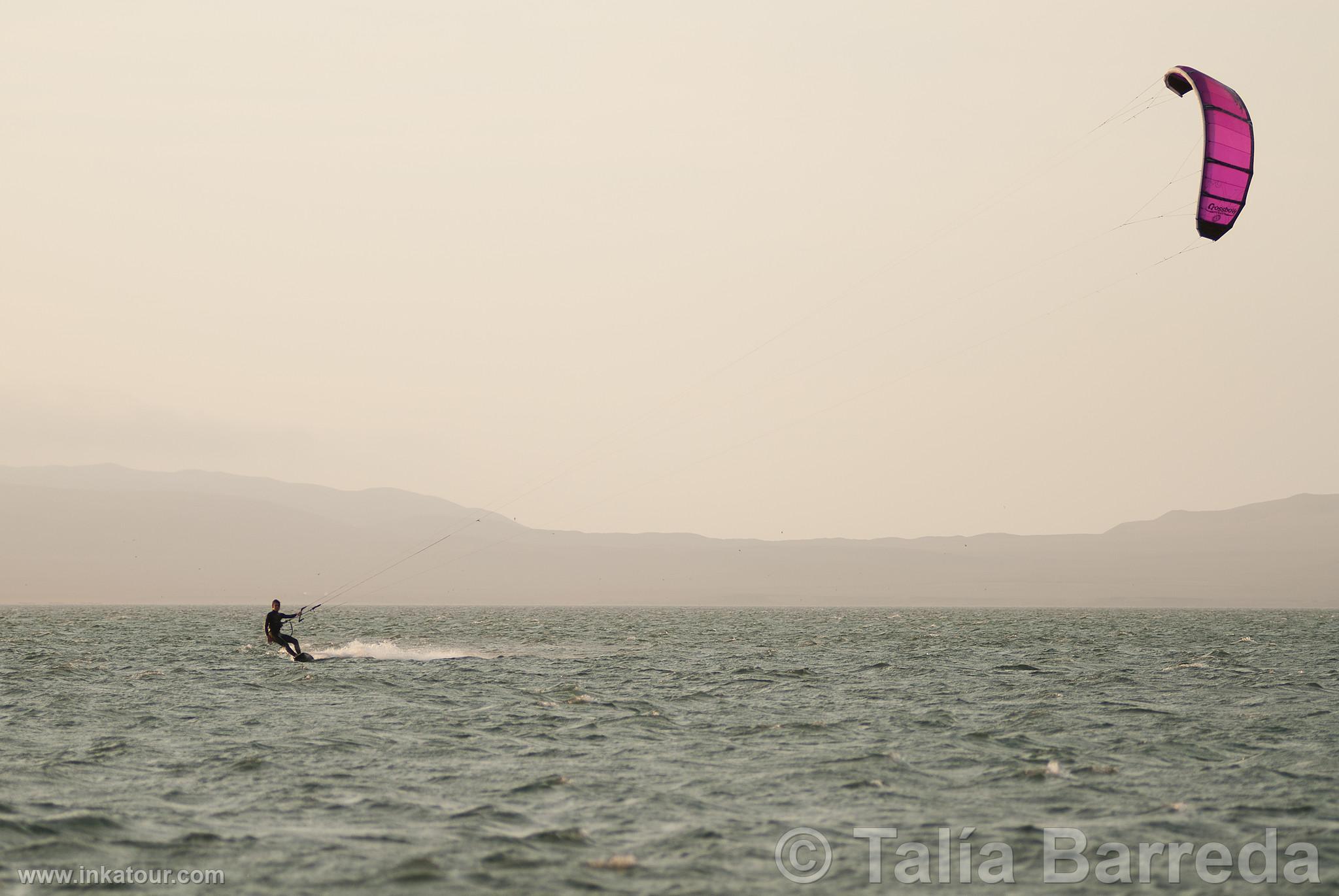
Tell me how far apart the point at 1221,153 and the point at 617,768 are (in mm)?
23665

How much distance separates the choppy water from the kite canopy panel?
13.1m

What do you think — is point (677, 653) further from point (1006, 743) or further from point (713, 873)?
point (713, 873)

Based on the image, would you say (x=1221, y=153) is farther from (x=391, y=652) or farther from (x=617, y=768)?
(x=391, y=652)

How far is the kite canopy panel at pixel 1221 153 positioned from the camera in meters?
31.7

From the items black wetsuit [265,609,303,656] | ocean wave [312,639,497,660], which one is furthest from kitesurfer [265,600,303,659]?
ocean wave [312,639,497,660]

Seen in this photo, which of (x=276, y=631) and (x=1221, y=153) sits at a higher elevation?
(x=1221, y=153)

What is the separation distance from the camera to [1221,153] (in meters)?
32.0

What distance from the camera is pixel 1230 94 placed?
33.1 m

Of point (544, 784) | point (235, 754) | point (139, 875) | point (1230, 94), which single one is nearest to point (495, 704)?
point (235, 754)
